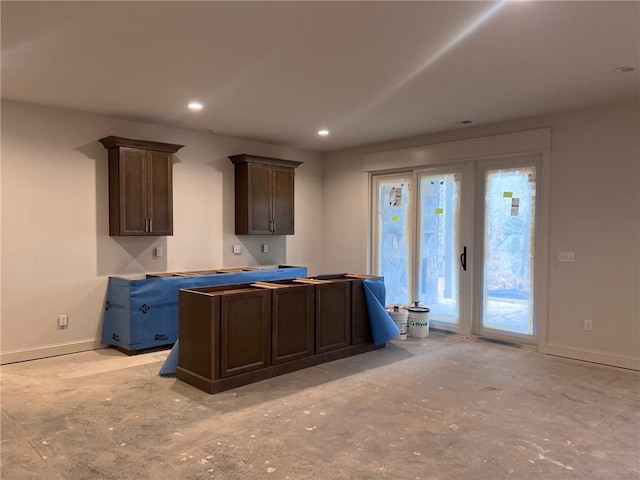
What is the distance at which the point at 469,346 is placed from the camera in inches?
214

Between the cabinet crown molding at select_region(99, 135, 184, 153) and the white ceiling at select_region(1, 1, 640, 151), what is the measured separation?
0.99ft

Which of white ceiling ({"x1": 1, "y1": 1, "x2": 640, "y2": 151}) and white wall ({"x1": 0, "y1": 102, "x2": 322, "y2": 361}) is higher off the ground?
white ceiling ({"x1": 1, "y1": 1, "x2": 640, "y2": 151})

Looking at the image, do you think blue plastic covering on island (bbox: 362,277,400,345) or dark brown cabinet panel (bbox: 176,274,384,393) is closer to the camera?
dark brown cabinet panel (bbox: 176,274,384,393)

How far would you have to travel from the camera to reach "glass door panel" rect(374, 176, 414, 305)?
6652mm

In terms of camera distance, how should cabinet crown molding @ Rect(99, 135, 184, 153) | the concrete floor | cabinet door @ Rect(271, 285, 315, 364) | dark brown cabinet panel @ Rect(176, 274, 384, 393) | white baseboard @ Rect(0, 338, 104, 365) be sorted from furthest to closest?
cabinet crown molding @ Rect(99, 135, 184, 153) → white baseboard @ Rect(0, 338, 104, 365) → cabinet door @ Rect(271, 285, 315, 364) → dark brown cabinet panel @ Rect(176, 274, 384, 393) → the concrete floor

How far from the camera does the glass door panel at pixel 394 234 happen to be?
6.65m

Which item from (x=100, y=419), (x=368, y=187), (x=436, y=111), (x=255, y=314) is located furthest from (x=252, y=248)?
(x=100, y=419)

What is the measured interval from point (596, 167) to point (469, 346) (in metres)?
2.36

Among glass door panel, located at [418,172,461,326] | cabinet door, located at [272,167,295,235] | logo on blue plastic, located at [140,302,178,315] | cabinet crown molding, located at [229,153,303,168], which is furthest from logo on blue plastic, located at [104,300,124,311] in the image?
glass door panel, located at [418,172,461,326]

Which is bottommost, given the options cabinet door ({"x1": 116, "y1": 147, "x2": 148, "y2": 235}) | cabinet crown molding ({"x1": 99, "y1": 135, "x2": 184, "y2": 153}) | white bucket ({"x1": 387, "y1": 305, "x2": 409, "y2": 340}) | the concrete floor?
the concrete floor

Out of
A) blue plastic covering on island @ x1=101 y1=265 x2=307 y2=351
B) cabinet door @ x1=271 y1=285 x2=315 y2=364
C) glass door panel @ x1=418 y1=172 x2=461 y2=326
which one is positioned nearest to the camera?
cabinet door @ x1=271 y1=285 x2=315 y2=364

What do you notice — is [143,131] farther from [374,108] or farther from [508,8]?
[508,8]

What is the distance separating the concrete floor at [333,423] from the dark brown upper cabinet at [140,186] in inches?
59.7

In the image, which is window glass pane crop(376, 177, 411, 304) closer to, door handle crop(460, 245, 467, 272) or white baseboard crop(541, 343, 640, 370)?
door handle crop(460, 245, 467, 272)
